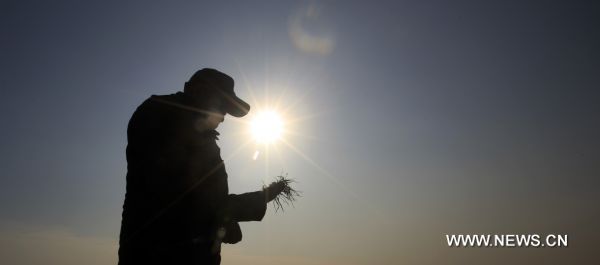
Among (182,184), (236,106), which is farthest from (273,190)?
(182,184)

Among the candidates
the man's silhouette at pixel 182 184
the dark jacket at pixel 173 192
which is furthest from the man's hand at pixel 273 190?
the dark jacket at pixel 173 192

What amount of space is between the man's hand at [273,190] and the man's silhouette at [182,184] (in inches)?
5.1

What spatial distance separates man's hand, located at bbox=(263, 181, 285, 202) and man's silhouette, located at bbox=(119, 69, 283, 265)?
128 mm

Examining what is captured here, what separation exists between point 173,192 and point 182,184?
0.30ft

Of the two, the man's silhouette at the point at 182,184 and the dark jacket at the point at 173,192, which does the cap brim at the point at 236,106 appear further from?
the dark jacket at the point at 173,192

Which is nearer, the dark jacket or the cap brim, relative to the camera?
the dark jacket

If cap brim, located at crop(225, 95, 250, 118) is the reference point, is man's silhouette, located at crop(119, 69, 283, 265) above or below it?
below

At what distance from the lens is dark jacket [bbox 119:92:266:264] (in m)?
3.63

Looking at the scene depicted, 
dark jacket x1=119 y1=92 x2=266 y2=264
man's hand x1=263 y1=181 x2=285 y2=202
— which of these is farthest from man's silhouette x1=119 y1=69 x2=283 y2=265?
man's hand x1=263 y1=181 x2=285 y2=202

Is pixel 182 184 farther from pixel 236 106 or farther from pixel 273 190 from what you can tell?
pixel 273 190

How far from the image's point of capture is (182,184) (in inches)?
147

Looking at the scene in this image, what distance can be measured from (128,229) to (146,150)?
0.65m

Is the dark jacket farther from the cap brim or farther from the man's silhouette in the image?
the cap brim

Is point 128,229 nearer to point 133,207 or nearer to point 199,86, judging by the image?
point 133,207
